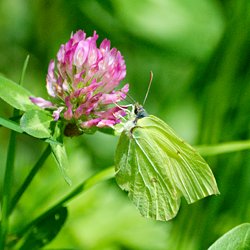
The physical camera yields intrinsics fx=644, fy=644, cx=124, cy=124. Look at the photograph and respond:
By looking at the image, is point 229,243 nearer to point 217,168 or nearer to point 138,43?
point 217,168

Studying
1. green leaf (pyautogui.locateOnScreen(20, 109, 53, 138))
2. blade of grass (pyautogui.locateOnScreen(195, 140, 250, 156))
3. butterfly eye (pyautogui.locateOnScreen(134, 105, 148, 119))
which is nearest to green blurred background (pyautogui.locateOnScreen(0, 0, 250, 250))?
blade of grass (pyautogui.locateOnScreen(195, 140, 250, 156))

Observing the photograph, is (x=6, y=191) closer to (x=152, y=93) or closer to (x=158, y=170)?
(x=158, y=170)

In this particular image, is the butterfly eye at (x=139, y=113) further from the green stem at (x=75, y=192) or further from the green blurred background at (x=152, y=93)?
the green blurred background at (x=152, y=93)

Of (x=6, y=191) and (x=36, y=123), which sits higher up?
(x=36, y=123)

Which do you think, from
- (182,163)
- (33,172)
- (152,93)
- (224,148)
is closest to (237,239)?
(182,163)

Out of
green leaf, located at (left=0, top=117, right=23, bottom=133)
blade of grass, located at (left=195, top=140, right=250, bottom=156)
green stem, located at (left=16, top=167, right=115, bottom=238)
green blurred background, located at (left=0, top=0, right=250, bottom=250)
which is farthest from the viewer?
green blurred background, located at (left=0, top=0, right=250, bottom=250)

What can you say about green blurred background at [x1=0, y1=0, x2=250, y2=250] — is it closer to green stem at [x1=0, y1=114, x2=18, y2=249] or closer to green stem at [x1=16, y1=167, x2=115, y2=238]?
green stem at [x1=16, y1=167, x2=115, y2=238]

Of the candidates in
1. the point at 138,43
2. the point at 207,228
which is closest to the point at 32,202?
the point at 207,228
